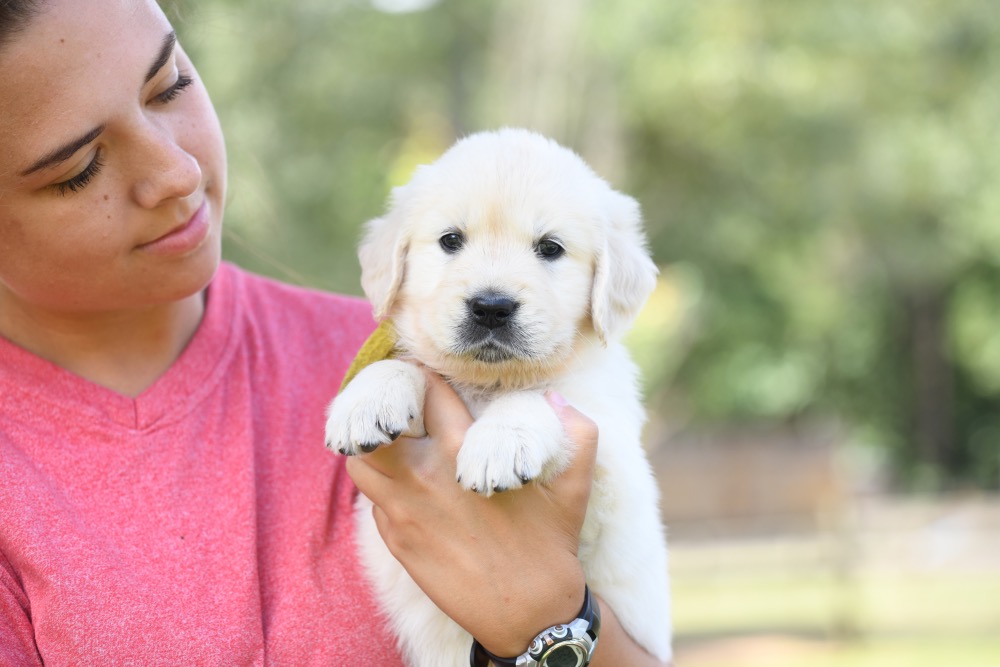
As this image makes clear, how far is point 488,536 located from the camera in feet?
8.71

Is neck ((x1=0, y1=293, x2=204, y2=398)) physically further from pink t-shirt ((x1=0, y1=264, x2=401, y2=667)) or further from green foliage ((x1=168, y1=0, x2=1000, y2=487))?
green foliage ((x1=168, y1=0, x2=1000, y2=487))

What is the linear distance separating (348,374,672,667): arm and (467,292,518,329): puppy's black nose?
0.90 feet

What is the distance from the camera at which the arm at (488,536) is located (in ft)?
8.48

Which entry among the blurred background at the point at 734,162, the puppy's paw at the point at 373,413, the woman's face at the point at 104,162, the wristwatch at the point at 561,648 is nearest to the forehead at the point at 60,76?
the woman's face at the point at 104,162

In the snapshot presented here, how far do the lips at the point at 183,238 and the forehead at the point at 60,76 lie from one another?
357 mm

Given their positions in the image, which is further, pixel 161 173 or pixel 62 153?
pixel 161 173

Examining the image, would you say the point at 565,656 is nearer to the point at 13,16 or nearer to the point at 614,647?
the point at 614,647

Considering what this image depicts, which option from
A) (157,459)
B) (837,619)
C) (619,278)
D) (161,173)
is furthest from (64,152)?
(837,619)

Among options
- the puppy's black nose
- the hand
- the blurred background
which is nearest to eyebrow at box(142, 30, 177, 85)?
the puppy's black nose

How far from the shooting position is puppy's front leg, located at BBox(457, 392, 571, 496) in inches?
102

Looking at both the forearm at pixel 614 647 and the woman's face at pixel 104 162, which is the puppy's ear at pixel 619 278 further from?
the woman's face at pixel 104 162

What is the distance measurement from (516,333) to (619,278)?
480 millimetres

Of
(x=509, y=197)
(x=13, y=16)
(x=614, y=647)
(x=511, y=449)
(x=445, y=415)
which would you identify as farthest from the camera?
(x=509, y=197)

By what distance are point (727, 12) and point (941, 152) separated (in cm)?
525
